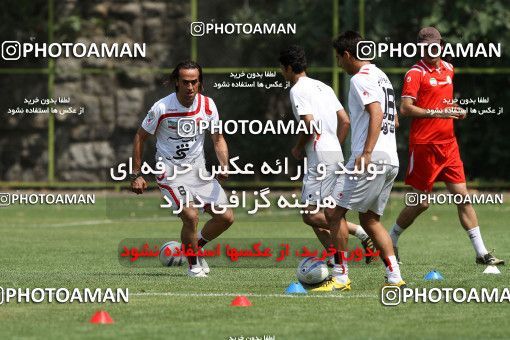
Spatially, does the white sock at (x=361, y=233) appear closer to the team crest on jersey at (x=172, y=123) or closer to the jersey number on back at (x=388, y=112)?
the team crest on jersey at (x=172, y=123)

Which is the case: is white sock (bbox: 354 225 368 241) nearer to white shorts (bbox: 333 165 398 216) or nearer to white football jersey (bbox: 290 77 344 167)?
white football jersey (bbox: 290 77 344 167)

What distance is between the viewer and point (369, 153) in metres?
10.9

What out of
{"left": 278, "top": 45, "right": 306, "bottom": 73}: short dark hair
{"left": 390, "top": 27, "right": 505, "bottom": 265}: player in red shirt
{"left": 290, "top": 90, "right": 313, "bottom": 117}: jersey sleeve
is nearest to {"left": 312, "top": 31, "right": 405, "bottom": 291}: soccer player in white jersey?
{"left": 290, "top": 90, "right": 313, "bottom": 117}: jersey sleeve

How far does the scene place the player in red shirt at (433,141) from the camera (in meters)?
13.8

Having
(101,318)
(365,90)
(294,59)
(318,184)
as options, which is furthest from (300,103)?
(101,318)

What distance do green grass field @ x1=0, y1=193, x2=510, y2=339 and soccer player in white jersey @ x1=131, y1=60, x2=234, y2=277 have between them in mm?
668

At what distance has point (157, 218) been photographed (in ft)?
74.0

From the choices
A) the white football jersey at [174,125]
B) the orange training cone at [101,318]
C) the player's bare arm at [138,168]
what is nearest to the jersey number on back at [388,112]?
the white football jersey at [174,125]

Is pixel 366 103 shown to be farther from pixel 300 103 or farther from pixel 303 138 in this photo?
pixel 303 138

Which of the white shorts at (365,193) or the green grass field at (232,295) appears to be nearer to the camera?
the green grass field at (232,295)

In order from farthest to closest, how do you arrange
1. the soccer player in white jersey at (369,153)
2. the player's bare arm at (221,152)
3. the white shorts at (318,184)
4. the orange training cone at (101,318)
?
1. the player's bare arm at (221,152)
2. the white shorts at (318,184)
3. the soccer player in white jersey at (369,153)
4. the orange training cone at (101,318)

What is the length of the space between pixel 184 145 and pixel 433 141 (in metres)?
2.69

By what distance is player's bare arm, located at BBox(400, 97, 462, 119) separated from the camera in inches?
532

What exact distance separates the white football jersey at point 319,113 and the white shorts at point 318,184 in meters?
0.08
